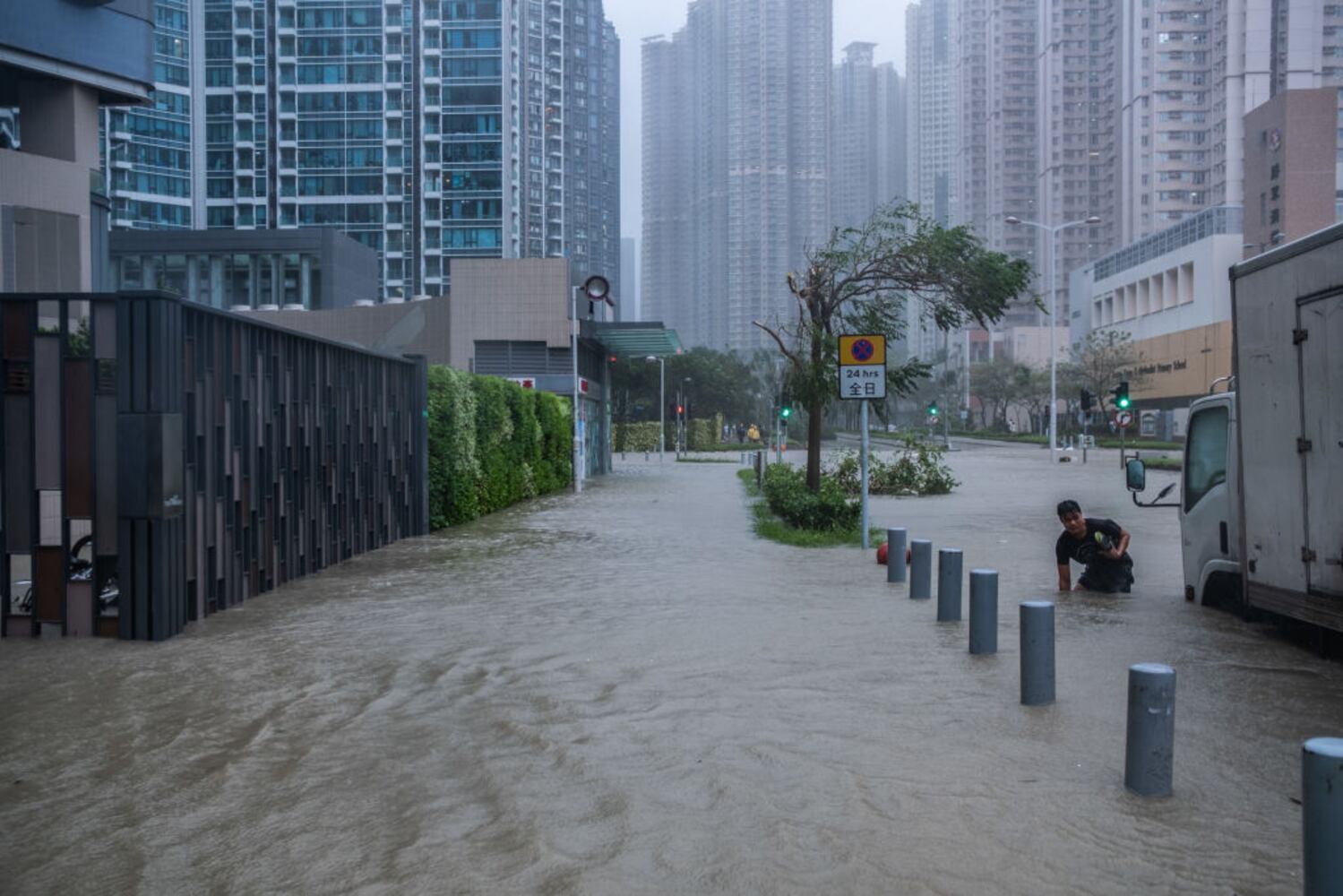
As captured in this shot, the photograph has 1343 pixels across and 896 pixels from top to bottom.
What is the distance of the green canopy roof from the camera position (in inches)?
1650

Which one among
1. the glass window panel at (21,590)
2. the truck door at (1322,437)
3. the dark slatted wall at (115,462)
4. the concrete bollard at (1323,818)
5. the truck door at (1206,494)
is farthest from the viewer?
the truck door at (1206,494)

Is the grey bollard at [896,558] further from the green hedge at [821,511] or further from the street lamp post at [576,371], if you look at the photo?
the street lamp post at [576,371]

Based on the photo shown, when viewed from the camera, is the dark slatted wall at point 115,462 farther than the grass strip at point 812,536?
No

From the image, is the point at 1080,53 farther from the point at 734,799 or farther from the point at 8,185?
the point at 734,799

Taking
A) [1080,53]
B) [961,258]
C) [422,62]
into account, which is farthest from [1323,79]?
[961,258]

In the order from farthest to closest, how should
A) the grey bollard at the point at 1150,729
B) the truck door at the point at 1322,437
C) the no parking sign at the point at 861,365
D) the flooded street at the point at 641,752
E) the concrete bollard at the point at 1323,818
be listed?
the no parking sign at the point at 861,365 → the truck door at the point at 1322,437 → the grey bollard at the point at 1150,729 → the flooded street at the point at 641,752 → the concrete bollard at the point at 1323,818

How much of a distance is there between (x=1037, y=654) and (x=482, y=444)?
1673cm

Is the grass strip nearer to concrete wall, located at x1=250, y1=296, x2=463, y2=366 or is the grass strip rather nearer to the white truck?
the white truck

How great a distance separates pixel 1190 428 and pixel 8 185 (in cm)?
2364

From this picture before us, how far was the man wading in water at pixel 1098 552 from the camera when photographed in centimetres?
1177

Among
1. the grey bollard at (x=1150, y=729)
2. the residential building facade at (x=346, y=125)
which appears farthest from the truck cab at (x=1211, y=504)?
the residential building facade at (x=346, y=125)

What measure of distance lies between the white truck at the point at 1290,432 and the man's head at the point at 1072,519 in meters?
1.68

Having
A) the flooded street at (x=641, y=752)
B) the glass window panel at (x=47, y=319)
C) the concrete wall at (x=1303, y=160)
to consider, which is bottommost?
the flooded street at (x=641, y=752)

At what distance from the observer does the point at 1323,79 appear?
336ft
